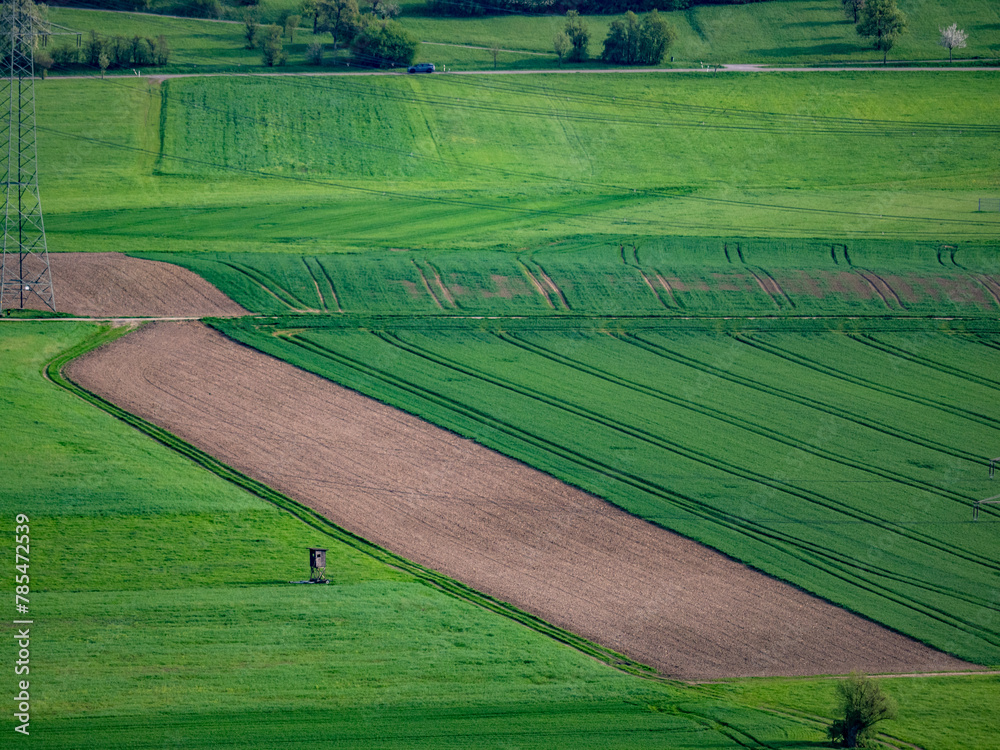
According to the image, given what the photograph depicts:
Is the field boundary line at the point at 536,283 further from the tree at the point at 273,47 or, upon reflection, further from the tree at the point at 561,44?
the tree at the point at 561,44

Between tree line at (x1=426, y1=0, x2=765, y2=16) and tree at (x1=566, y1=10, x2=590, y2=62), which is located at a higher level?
tree line at (x1=426, y1=0, x2=765, y2=16)

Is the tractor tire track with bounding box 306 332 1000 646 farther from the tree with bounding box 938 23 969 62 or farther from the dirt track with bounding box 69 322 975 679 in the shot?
the tree with bounding box 938 23 969 62

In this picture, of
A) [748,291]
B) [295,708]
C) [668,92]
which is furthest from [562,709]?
[668,92]

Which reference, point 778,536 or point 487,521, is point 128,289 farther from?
point 778,536

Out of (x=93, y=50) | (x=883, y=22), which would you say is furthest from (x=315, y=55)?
(x=883, y=22)

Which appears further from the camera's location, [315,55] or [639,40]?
[639,40]

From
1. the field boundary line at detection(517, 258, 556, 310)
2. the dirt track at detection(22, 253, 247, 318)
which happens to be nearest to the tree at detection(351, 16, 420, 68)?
the field boundary line at detection(517, 258, 556, 310)
